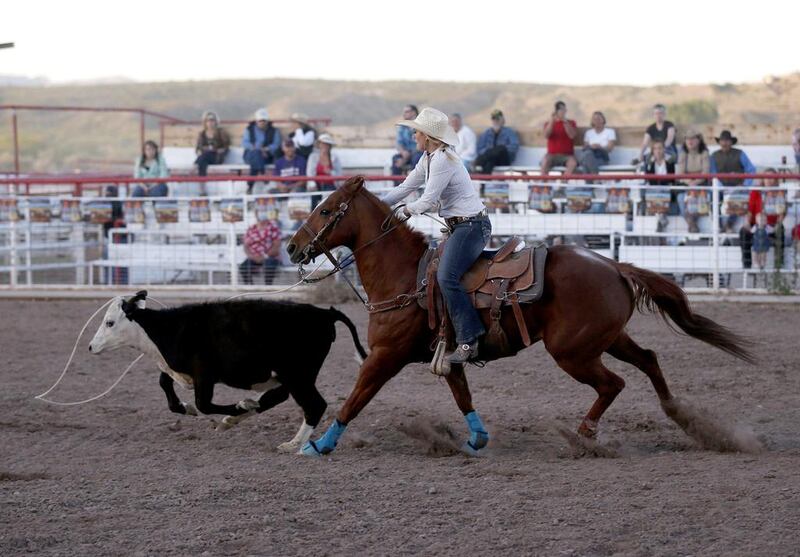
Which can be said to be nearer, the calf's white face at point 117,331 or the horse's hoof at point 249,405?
the horse's hoof at point 249,405

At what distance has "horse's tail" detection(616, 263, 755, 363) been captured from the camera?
23.9ft

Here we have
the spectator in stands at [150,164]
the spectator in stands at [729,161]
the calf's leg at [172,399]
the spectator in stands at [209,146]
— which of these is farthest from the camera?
the spectator in stands at [209,146]

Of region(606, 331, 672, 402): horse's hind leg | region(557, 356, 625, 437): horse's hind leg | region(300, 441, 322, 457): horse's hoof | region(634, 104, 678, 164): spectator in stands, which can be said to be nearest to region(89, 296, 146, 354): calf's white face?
region(300, 441, 322, 457): horse's hoof

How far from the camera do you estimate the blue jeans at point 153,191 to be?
1600cm

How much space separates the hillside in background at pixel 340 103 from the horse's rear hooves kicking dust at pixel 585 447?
47.2m

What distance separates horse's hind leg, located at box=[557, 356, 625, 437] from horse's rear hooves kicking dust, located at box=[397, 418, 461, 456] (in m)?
0.85

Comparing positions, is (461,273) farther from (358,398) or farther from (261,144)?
(261,144)

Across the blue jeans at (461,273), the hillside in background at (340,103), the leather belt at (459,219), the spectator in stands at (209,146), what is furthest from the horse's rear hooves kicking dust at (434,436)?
the hillside in background at (340,103)

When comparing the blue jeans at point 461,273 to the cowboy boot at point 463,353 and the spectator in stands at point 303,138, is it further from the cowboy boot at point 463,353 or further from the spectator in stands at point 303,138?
the spectator in stands at point 303,138

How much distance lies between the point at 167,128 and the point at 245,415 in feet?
59.1

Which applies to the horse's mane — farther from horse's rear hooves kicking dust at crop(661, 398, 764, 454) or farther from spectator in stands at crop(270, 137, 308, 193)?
spectator in stands at crop(270, 137, 308, 193)

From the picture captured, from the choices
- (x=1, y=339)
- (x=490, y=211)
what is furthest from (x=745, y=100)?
(x=1, y=339)

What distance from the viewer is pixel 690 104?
59.4 meters

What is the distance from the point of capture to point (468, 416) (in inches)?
289
